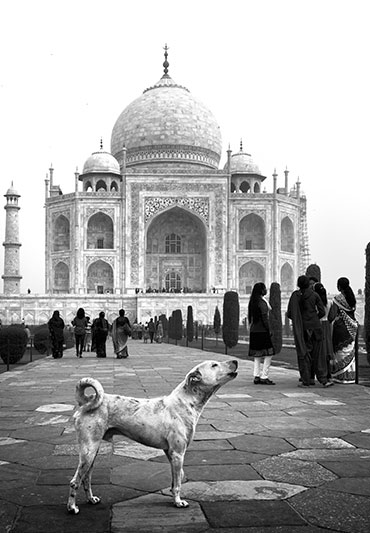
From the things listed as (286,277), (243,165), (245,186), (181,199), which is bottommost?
(286,277)

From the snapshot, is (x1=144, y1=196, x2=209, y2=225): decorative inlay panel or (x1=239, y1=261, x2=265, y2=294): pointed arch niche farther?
(x1=239, y1=261, x2=265, y2=294): pointed arch niche

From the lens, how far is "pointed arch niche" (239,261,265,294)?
36125 millimetres

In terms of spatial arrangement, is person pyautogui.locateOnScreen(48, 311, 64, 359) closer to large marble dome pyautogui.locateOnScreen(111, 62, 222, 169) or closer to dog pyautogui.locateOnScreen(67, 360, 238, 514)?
dog pyautogui.locateOnScreen(67, 360, 238, 514)

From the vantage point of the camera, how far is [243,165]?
3975cm

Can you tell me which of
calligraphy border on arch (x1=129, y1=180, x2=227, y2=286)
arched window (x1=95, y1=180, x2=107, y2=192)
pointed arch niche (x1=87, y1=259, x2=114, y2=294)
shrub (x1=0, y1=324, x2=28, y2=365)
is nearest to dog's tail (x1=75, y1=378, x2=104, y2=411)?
shrub (x1=0, y1=324, x2=28, y2=365)

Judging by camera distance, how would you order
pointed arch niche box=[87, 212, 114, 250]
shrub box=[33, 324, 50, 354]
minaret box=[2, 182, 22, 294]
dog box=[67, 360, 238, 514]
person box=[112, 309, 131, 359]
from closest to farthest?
dog box=[67, 360, 238, 514], person box=[112, 309, 131, 359], shrub box=[33, 324, 50, 354], minaret box=[2, 182, 22, 294], pointed arch niche box=[87, 212, 114, 250]

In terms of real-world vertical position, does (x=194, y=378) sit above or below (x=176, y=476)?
above

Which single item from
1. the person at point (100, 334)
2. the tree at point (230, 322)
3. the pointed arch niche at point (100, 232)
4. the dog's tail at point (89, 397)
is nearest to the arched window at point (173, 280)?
the pointed arch niche at point (100, 232)

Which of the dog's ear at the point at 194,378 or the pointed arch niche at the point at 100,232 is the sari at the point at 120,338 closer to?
the dog's ear at the point at 194,378

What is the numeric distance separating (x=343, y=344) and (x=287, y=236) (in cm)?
3128

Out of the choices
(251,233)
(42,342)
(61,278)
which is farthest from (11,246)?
(42,342)

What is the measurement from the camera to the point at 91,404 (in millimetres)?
2697

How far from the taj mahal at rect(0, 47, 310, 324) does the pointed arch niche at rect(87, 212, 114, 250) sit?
6cm

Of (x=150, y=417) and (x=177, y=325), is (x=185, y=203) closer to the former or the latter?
(x=177, y=325)
